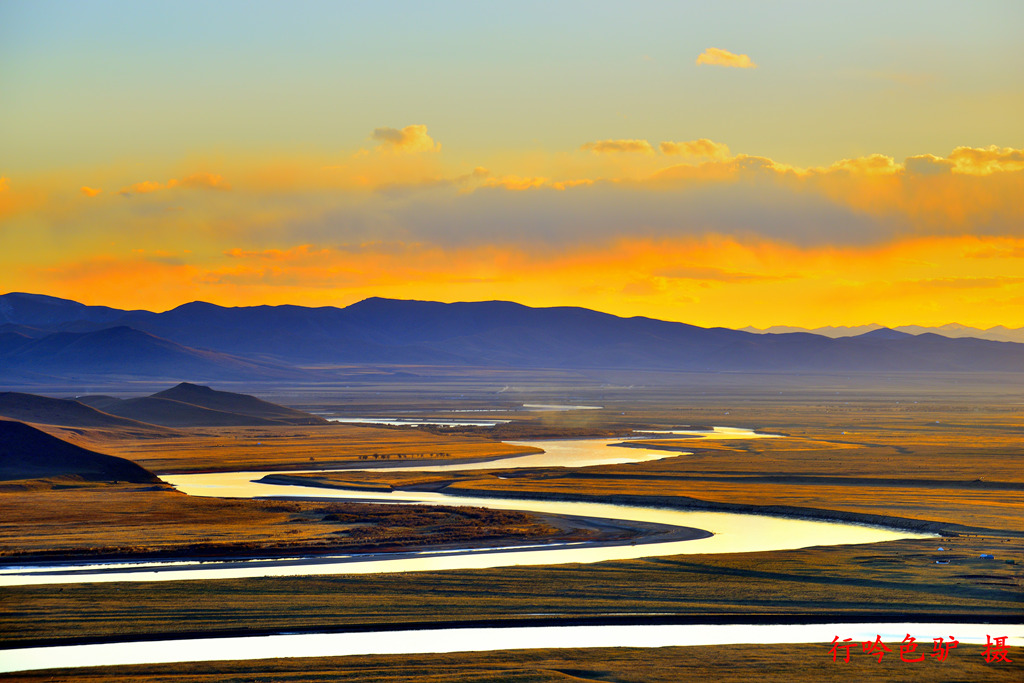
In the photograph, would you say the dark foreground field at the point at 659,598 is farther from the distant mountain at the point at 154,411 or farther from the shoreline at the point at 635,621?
the distant mountain at the point at 154,411

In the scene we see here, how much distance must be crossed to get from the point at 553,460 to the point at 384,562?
5033cm

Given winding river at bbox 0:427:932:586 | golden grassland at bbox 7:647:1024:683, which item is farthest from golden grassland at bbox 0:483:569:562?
golden grassland at bbox 7:647:1024:683

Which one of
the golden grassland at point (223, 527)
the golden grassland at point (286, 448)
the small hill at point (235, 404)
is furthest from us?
the small hill at point (235, 404)

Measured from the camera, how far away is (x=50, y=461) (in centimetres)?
8069

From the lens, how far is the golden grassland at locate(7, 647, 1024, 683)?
97.4 ft

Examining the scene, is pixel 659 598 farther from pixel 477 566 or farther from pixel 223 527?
pixel 223 527

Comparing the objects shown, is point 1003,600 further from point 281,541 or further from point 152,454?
point 152,454

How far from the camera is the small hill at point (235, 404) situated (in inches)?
6378

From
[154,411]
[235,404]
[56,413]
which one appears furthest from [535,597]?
[235,404]

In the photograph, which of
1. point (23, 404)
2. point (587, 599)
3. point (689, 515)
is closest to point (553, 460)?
point (689, 515)

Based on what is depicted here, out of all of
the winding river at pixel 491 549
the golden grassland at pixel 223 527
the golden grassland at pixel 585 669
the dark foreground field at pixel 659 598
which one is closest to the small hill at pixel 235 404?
the winding river at pixel 491 549

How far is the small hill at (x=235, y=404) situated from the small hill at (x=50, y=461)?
74.4m

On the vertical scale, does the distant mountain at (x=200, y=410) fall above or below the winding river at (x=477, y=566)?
above

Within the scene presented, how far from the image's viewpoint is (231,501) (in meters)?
67.2
